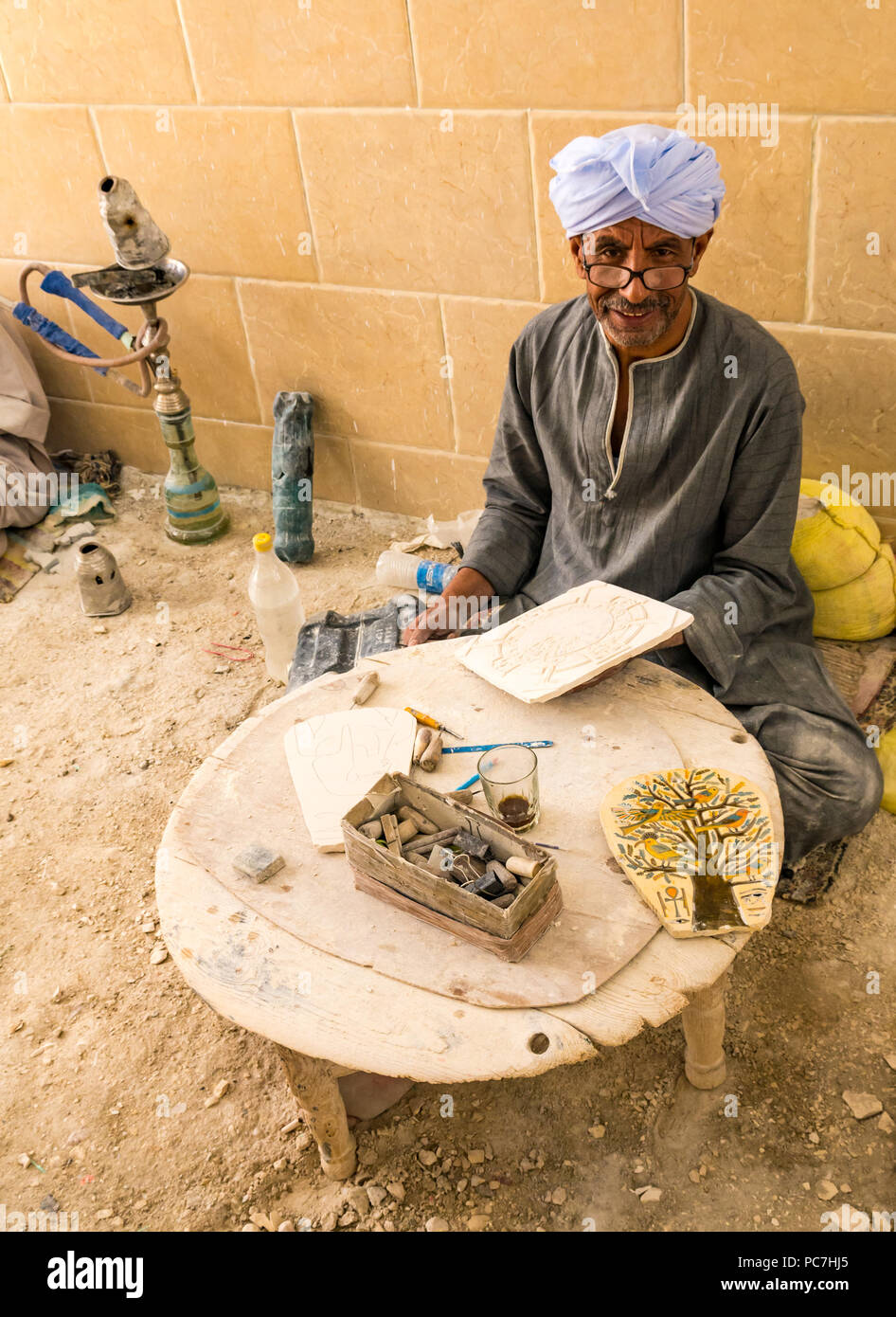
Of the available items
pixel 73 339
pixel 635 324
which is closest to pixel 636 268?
pixel 635 324

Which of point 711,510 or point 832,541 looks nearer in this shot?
point 711,510

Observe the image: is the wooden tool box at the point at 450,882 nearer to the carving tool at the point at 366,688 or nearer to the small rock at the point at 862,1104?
the carving tool at the point at 366,688

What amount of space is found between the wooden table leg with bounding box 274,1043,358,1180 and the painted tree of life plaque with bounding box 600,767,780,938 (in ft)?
2.17

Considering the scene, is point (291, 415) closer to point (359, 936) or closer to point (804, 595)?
point (804, 595)

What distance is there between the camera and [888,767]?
281 cm

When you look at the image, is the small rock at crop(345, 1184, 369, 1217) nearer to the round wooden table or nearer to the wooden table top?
the round wooden table

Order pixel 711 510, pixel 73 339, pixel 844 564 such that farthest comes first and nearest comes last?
pixel 73 339, pixel 844 564, pixel 711 510

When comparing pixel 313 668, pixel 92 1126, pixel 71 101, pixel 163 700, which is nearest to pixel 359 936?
pixel 92 1126

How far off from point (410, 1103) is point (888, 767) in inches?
58.2

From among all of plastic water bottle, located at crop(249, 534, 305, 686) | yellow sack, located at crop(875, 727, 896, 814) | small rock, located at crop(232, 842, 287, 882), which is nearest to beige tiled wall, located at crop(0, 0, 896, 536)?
yellow sack, located at crop(875, 727, 896, 814)

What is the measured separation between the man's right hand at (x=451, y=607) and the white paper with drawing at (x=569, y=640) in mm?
263

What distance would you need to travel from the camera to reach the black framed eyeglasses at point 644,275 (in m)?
2.25

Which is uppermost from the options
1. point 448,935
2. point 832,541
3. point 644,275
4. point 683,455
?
point 644,275

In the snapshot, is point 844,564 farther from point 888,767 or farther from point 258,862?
point 258,862
